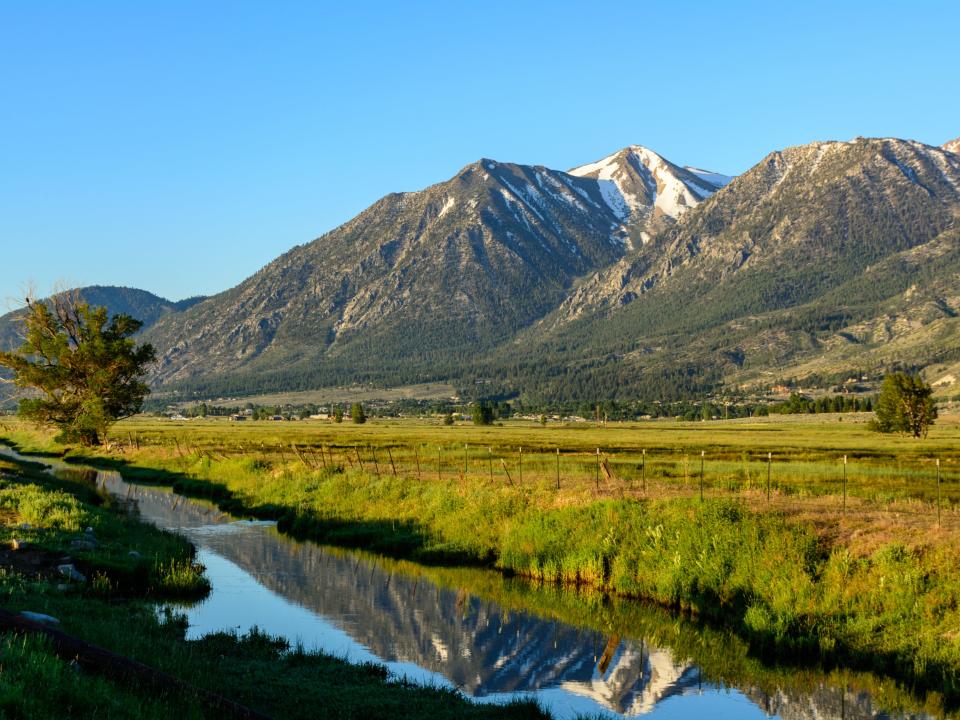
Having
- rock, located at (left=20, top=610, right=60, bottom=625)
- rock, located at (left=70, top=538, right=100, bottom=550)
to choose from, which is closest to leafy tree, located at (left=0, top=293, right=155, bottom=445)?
rock, located at (left=70, top=538, right=100, bottom=550)

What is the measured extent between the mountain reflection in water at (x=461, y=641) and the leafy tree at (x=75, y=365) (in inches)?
2274

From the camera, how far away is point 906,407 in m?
125

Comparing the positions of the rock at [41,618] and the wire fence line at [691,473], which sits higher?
the rock at [41,618]

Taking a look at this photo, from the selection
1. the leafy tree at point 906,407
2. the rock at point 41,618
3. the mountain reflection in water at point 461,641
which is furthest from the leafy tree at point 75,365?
the leafy tree at point 906,407

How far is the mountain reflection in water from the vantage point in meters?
23.0

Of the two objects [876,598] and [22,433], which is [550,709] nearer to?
[876,598]

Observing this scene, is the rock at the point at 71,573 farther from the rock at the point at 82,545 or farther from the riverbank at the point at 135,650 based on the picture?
the rock at the point at 82,545

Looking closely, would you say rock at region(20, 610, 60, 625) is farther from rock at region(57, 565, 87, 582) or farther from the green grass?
rock at region(57, 565, 87, 582)

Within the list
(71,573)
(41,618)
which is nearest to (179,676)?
(41,618)

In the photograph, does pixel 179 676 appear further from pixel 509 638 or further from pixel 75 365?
pixel 75 365

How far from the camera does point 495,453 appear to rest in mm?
88375

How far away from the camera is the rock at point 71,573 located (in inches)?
1160

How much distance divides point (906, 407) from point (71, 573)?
118 metres

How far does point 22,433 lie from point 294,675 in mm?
133626
